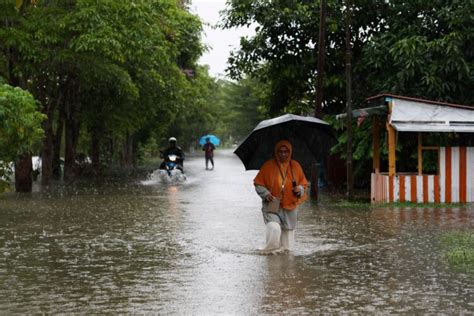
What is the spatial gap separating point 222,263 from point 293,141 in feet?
8.76

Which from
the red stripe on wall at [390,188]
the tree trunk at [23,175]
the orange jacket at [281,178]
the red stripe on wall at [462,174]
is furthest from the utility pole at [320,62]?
the orange jacket at [281,178]

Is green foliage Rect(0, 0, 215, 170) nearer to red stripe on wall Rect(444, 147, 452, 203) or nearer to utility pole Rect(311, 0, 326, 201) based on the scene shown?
utility pole Rect(311, 0, 326, 201)

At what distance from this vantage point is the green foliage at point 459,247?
11.0 meters

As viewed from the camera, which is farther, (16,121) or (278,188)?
(16,121)

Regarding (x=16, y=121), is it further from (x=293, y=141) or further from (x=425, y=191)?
(x=425, y=191)

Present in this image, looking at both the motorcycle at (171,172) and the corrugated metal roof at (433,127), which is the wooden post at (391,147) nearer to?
the corrugated metal roof at (433,127)

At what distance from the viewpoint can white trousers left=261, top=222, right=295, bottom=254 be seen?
11.9m

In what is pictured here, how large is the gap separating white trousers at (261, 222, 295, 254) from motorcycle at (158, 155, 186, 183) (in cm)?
2155

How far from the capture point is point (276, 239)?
39.2 feet

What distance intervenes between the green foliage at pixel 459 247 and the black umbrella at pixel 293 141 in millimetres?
2344

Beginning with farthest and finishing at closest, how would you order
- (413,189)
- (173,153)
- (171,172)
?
(173,153) < (171,172) < (413,189)

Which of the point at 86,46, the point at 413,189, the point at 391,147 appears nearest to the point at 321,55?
the point at 391,147

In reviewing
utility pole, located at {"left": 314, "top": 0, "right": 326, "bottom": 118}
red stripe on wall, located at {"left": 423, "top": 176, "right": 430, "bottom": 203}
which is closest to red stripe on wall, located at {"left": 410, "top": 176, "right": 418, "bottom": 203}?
red stripe on wall, located at {"left": 423, "top": 176, "right": 430, "bottom": 203}

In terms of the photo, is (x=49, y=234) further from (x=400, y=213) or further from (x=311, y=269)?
(x=400, y=213)
